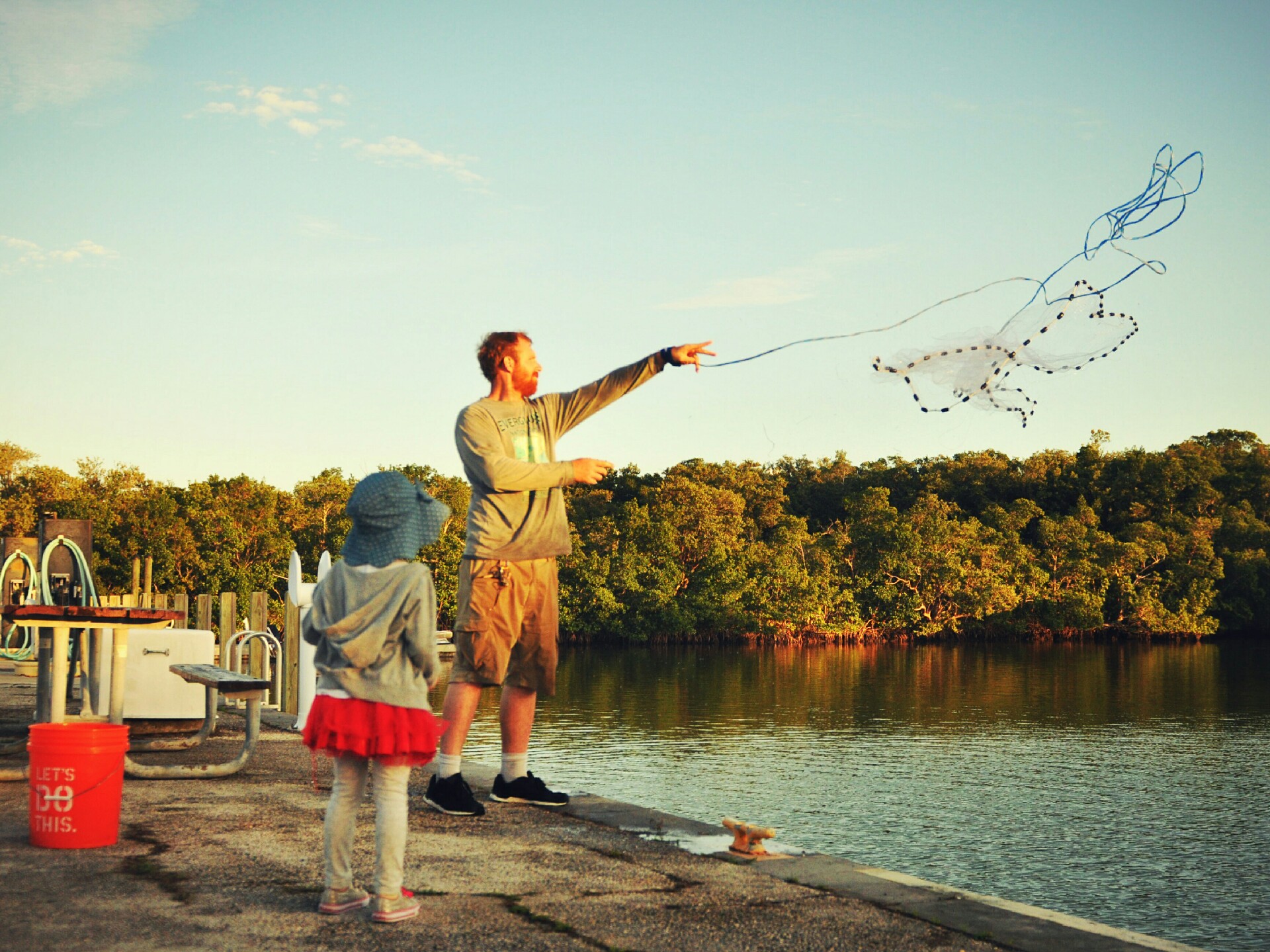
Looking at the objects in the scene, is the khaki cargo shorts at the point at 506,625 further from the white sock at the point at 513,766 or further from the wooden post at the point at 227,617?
the wooden post at the point at 227,617

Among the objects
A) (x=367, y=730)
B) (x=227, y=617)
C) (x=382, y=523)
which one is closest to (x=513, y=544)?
(x=382, y=523)

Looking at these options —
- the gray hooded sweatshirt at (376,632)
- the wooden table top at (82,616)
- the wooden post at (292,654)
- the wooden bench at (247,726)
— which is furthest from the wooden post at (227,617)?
the gray hooded sweatshirt at (376,632)

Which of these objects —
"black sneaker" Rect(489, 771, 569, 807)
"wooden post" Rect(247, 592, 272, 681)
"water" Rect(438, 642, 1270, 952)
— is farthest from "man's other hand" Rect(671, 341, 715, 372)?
"wooden post" Rect(247, 592, 272, 681)

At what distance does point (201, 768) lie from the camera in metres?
5.86

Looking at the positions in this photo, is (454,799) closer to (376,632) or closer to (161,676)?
(376,632)

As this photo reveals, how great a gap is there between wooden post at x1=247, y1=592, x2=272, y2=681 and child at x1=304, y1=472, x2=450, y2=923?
8495 mm

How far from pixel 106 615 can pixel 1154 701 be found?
21.1m

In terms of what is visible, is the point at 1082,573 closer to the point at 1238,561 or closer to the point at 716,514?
the point at 1238,561

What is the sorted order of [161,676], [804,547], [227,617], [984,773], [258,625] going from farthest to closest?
1. [804,547]
2. [984,773]
3. [258,625]
4. [227,617]
5. [161,676]

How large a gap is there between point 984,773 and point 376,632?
1077 cm

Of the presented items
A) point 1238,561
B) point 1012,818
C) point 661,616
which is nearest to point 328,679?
point 1012,818

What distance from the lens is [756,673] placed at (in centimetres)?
3112

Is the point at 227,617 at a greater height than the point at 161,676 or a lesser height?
greater

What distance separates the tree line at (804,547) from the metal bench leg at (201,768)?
3593 cm
